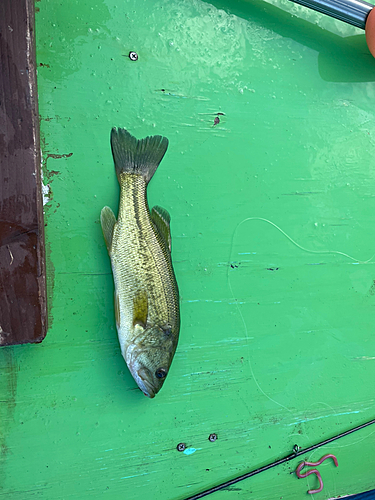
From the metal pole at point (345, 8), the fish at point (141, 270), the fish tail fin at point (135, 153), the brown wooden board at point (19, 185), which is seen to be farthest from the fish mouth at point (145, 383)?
the metal pole at point (345, 8)

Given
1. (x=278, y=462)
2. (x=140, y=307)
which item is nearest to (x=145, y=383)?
(x=140, y=307)

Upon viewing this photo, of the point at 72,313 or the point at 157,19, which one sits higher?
the point at 157,19

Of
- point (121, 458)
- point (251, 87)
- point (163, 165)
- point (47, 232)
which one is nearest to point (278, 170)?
point (251, 87)

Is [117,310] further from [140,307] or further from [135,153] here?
[135,153]

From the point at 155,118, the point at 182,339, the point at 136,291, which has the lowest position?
the point at 182,339

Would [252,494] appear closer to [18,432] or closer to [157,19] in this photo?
[18,432]

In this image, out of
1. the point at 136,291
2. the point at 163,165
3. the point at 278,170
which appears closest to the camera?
the point at 136,291
